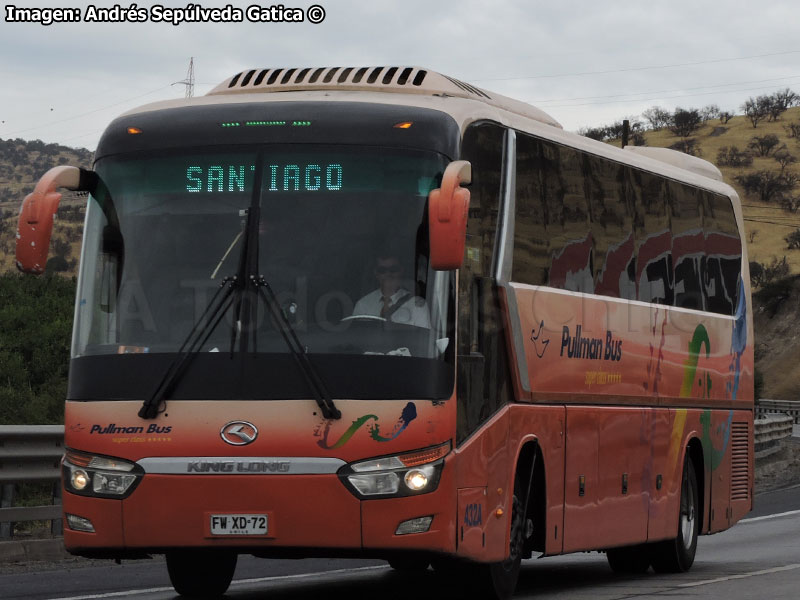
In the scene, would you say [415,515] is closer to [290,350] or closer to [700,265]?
[290,350]

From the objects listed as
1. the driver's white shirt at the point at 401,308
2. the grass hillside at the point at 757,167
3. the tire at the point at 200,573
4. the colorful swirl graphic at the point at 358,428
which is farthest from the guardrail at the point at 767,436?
the grass hillside at the point at 757,167

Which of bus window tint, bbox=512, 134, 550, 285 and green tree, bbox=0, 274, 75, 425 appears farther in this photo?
green tree, bbox=0, 274, 75, 425

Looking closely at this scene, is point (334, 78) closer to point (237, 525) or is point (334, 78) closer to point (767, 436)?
point (237, 525)

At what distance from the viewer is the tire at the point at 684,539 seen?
1482 cm

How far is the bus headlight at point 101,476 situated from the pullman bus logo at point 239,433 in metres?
0.55

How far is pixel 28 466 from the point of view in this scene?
46.8 feet

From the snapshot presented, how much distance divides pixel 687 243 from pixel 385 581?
171 inches

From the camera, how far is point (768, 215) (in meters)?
108

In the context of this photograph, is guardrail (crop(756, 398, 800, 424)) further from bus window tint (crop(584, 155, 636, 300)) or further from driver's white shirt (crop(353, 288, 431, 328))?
driver's white shirt (crop(353, 288, 431, 328))

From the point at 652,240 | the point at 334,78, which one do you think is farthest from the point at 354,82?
the point at 652,240

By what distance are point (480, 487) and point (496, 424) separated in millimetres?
545

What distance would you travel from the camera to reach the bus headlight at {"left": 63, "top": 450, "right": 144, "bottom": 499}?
9.61m

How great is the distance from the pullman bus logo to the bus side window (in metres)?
1.22

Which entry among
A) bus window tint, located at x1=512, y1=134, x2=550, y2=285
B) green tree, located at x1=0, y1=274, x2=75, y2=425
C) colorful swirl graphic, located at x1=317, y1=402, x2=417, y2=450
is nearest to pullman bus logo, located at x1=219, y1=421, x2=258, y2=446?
colorful swirl graphic, located at x1=317, y1=402, x2=417, y2=450
